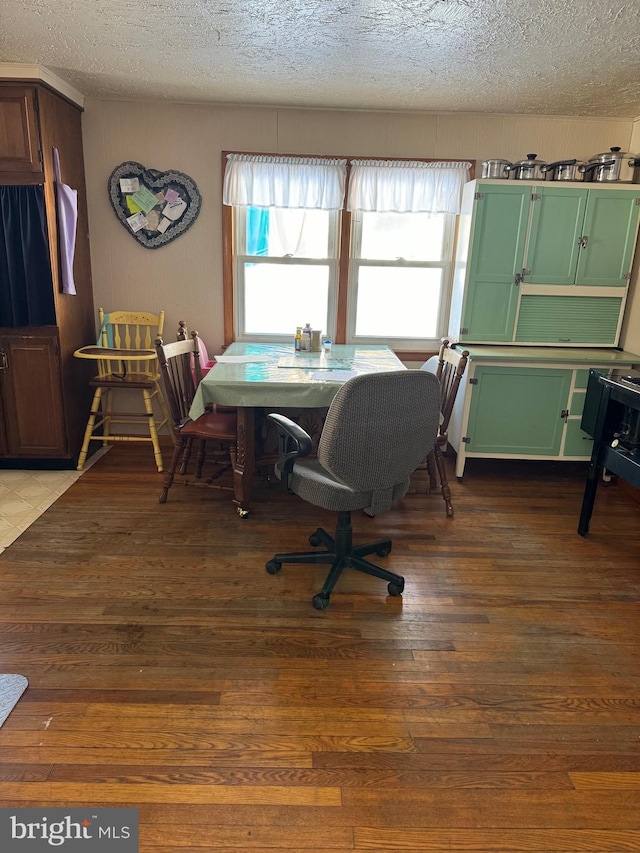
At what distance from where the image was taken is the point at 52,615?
2.24 m

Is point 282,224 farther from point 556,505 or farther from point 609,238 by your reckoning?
point 556,505

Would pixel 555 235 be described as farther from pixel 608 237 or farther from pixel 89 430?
pixel 89 430

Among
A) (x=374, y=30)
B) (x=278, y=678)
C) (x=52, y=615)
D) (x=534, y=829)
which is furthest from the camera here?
(x=374, y=30)

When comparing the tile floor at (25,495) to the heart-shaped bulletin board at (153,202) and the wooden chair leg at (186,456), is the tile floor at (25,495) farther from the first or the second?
the heart-shaped bulletin board at (153,202)

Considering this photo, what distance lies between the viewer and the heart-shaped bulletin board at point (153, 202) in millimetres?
3863

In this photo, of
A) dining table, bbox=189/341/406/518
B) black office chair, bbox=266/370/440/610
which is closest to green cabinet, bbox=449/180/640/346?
dining table, bbox=189/341/406/518

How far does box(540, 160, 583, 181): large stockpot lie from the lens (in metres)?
3.59

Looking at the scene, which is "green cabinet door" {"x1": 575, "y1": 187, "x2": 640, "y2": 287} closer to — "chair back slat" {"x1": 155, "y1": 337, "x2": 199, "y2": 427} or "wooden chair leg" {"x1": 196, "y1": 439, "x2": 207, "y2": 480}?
"chair back slat" {"x1": 155, "y1": 337, "x2": 199, "y2": 427}

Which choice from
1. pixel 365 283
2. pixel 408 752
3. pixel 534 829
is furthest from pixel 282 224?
pixel 534 829

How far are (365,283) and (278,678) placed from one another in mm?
2991

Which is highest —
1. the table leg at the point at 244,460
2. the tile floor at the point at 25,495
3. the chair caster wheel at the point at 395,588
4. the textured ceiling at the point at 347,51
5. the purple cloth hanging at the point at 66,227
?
the textured ceiling at the point at 347,51

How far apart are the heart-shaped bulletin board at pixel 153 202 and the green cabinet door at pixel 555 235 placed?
2.32 m

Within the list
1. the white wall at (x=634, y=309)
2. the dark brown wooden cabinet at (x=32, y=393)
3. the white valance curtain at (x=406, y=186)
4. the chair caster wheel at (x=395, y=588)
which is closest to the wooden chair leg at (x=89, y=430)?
the dark brown wooden cabinet at (x=32, y=393)

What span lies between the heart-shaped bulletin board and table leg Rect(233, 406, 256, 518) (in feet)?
5.76
